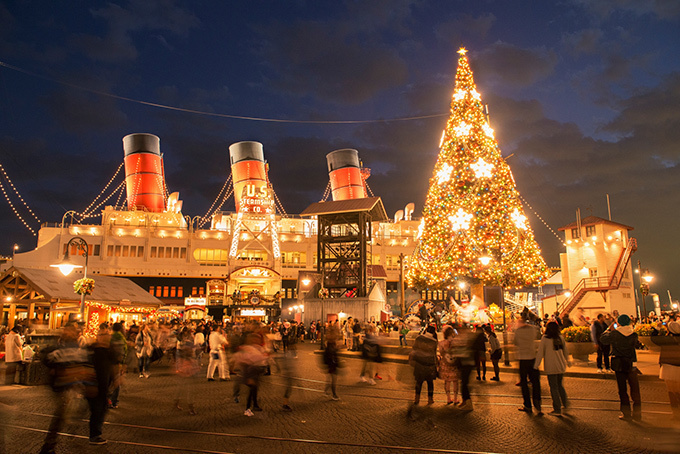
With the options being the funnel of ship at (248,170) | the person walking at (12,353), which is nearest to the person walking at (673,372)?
the person walking at (12,353)

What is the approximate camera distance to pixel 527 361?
8367 millimetres

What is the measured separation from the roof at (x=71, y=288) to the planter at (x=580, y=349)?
19935 millimetres

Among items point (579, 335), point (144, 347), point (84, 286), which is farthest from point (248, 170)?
point (579, 335)

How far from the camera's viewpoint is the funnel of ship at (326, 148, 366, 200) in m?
63.0

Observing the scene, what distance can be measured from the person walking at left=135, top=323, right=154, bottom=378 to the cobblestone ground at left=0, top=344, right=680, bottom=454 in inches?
125

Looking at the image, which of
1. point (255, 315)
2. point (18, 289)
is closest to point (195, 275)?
point (255, 315)

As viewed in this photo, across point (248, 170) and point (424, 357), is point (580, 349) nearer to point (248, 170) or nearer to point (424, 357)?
point (424, 357)

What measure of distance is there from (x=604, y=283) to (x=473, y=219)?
17380 millimetres

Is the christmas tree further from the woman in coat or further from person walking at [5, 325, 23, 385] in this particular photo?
person walking at [5, 325, 23, 385]

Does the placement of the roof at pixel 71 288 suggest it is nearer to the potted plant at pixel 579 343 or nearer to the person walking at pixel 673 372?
the potted plant at pixel 579 343

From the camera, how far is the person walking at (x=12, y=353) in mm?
12055

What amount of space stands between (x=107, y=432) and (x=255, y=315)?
35238 millimetres

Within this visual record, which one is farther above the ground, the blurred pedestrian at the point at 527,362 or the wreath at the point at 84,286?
the wreath at the point at 84,286

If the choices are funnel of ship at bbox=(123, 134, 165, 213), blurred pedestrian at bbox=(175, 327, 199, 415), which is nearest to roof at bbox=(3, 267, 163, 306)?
blurred pedestrian at bbox=(175, 327, 199, 415)
